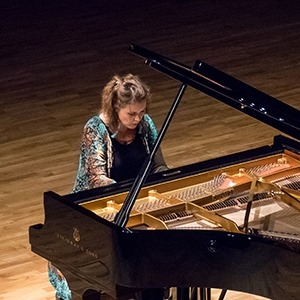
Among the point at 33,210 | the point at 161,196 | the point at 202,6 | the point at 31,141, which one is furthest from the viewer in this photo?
the point at 202,6

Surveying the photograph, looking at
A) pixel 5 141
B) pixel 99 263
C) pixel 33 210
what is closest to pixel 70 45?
pixel 5 141

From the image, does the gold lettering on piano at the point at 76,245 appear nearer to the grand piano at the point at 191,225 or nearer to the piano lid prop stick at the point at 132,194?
the grand piano at the point at 191,225

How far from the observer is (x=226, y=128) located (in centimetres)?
703

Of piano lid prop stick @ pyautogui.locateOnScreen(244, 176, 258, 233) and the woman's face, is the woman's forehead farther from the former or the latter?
piano lid prop stick @ pyautogui.locateOnScreen(244, 176, 258, 233)

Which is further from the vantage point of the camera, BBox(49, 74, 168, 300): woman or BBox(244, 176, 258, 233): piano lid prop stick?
BBox(49, 74, 168, 300): woman

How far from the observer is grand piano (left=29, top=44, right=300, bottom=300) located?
372 cm

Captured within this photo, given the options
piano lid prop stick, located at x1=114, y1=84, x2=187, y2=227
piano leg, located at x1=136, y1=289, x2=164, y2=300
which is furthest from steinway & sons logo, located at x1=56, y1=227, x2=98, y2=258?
piano leg, located at x1=136, y1=289, x2=164, y2=300

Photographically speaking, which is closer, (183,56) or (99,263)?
(99,263)

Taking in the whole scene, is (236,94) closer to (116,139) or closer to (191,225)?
(191,225)

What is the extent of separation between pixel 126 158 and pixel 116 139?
9 centimetres

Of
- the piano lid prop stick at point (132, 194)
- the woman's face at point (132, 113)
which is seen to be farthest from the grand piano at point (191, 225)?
the woman's face at point (132, 113)

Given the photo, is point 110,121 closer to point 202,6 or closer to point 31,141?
point 31,141

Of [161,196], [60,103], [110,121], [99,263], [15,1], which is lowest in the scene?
[99,263]

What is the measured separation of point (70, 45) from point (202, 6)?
1715mm
